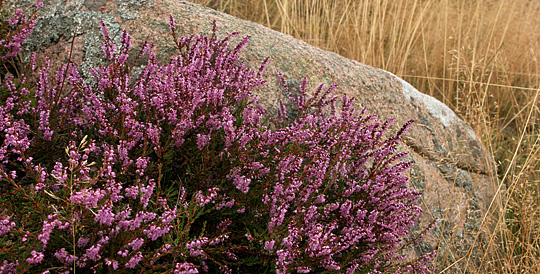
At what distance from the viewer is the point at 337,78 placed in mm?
3297

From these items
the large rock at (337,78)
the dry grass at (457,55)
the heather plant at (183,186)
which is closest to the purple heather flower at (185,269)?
the heather plant at (183,186)

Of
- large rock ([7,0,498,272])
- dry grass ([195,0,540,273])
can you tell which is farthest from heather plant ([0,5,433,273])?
dry grass ([195,0,540,273])

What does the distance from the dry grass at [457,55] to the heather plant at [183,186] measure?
163cm

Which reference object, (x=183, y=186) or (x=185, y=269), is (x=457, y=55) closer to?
(x=183, y=186)

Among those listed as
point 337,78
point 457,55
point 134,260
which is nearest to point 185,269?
point 134,260

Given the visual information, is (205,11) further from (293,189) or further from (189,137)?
(293,189)

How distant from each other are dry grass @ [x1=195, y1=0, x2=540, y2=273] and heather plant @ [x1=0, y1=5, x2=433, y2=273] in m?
1.63

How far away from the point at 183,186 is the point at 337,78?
1.69 m

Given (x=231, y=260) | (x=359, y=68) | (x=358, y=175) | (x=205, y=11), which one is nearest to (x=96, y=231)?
(x=231, y=260)

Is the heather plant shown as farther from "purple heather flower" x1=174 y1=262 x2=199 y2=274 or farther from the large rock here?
the large rock

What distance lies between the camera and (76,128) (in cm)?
211

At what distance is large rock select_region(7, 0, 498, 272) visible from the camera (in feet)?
9.63

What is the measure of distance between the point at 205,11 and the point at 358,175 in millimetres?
1760

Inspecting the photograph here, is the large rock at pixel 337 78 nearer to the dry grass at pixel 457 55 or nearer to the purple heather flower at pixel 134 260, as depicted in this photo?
the dry grass at pixel 457 55
